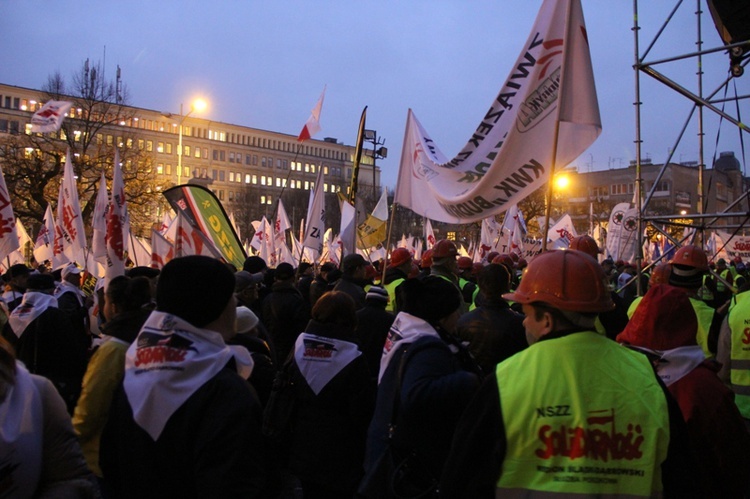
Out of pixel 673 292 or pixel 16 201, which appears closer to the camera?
pixel 673 292

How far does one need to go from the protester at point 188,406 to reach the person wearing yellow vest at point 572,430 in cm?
76

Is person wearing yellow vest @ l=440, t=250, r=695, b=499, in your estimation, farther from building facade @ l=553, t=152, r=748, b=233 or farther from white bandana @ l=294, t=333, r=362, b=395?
building facade @ l=553, t=152, r=748, b=233

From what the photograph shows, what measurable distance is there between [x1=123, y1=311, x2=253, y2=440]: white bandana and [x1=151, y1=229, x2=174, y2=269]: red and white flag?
7.53 m

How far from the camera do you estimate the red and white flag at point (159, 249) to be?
32.4ft

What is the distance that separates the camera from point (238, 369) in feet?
8.70

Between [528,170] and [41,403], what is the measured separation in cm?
401

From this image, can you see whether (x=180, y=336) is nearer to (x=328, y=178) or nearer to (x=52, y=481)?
(x=52, y=481)

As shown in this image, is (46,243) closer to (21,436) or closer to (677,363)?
(21,436)

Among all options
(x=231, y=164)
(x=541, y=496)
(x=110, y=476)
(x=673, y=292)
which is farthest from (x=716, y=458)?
(x=231, y=164)

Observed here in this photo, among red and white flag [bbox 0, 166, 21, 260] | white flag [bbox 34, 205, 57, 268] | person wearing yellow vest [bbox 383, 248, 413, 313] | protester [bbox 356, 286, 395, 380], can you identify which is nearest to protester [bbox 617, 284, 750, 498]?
protester [bbox 356, 286, 395, 380]

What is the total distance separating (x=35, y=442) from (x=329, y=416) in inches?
94.5

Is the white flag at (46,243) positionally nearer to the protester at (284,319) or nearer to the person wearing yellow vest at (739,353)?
the protester at (284,319)

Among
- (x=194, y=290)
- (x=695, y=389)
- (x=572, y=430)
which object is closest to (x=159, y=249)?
(x=194, y=290)

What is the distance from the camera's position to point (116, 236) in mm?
8961
